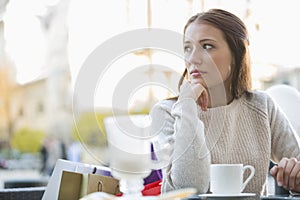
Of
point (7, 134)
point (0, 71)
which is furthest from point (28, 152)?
point (0, 71)

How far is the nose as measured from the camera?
3.72ft

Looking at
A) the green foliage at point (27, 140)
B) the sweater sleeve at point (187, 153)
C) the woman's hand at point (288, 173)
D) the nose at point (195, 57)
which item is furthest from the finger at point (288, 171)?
the green foliage at point (27, 140)

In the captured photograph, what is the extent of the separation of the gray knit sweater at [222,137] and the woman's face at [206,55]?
2.6 inches

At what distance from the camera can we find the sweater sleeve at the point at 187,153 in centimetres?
108

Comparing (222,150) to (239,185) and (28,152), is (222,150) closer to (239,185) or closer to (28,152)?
(239,185)

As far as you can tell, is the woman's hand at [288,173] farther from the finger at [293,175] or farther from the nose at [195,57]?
the nose at [195,57]

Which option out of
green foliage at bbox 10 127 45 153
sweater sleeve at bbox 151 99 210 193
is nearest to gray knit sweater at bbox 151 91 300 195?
sweater sleeve at bbox 151 99 210 193

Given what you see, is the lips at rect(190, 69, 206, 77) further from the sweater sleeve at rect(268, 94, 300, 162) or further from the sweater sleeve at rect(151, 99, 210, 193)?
the sweater sleeve at rect(268, 94, 300, 162)

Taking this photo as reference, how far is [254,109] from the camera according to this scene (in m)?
1.27

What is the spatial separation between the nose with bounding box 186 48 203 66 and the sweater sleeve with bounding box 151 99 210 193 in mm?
73

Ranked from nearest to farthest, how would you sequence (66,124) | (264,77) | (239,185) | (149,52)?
1. (239,185)
2. (149,52)
3. (264,77)
4. (66,124)

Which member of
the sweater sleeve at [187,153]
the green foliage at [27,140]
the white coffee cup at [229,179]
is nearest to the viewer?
the white coffee cup at [229,179]

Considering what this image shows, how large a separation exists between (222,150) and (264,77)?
8.87ft

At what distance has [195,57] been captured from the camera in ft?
3.75
